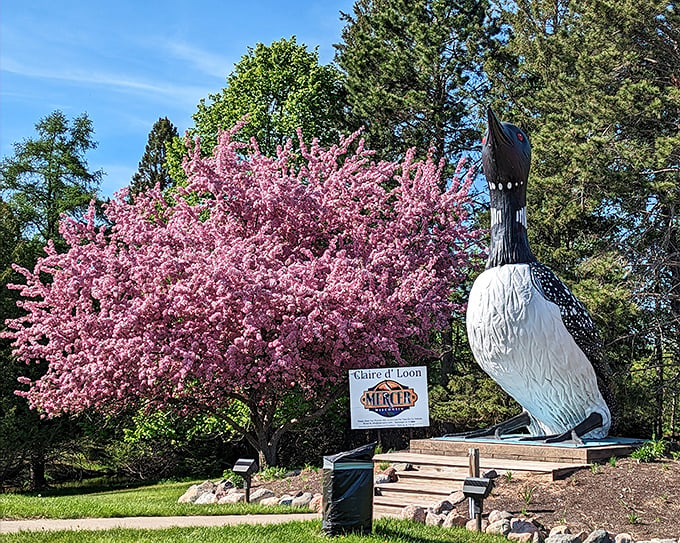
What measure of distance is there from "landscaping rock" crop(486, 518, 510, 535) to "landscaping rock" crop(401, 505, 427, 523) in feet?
2.64

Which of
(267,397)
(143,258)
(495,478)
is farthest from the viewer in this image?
(267,397)

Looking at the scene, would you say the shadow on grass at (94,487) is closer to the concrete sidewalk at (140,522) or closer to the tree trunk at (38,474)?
the tree trunk at (38,474)

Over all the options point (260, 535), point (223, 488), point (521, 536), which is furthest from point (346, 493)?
point (223, 488)

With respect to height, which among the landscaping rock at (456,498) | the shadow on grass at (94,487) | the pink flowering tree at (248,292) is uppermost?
the pink flowering tree at (248,292)

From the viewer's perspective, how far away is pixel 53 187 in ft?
81.2

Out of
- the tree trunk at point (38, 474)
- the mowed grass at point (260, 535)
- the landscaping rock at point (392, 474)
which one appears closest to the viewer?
the mowed grass at point (260, 535)

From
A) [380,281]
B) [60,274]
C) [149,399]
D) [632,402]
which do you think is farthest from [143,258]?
[632,402]

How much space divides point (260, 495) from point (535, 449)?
3786 mm

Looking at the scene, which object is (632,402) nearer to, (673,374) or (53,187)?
(673,374)

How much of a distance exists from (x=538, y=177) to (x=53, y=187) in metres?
16.4

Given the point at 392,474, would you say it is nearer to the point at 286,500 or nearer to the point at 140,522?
the point at 286,500

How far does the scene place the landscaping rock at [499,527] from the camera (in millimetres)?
7555

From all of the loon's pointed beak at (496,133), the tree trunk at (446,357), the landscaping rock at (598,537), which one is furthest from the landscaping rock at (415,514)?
the tree trunk at (446,357)

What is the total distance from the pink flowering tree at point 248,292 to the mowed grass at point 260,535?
5.06 m
